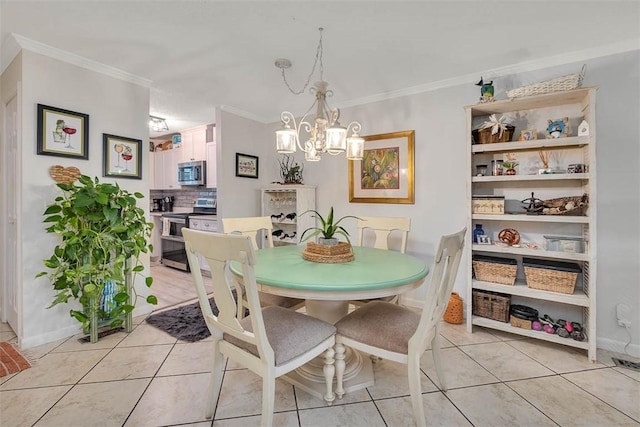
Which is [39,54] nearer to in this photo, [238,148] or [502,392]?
[238,148]

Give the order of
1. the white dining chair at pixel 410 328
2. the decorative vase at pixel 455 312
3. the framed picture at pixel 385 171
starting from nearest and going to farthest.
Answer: the white dining chair at pixel 410 328 → the decorative vase at pixel 455 312 → the framed picture at pixel 385 171

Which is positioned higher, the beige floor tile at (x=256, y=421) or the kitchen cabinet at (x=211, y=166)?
the kitchen cabinet at (x=211, y=166)

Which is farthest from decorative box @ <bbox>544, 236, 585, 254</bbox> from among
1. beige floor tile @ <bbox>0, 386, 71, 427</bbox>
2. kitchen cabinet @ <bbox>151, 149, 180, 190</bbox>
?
kitchen cabinet @ <bbox>151, 149, 180, 190</bbox>

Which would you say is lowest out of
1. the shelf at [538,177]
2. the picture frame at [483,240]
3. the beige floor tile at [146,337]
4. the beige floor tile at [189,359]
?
the beige floor tile at [189,359]

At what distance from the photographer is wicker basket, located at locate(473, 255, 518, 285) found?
2.37 meters

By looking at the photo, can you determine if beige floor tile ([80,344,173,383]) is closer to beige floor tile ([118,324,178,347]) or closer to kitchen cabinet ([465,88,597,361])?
beige floor tile ([118,324,178,347])

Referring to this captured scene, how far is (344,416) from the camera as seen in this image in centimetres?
153

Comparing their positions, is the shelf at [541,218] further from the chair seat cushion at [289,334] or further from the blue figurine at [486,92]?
the chair seat cushion at [289,334]

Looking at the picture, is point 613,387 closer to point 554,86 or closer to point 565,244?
point 565,244

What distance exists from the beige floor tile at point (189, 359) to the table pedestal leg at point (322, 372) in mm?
628

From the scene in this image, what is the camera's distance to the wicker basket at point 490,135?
241 centimetres

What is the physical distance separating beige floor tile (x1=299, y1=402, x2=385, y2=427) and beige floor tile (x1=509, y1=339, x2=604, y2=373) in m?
1.34

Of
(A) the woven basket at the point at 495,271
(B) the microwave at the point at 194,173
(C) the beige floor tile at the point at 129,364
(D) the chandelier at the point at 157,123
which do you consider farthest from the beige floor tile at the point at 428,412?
(D) the chandelier at the point at 157,123

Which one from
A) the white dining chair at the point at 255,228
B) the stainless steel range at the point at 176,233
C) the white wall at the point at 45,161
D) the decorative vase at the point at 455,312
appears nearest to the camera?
the white dining chair at the point at 255,228
